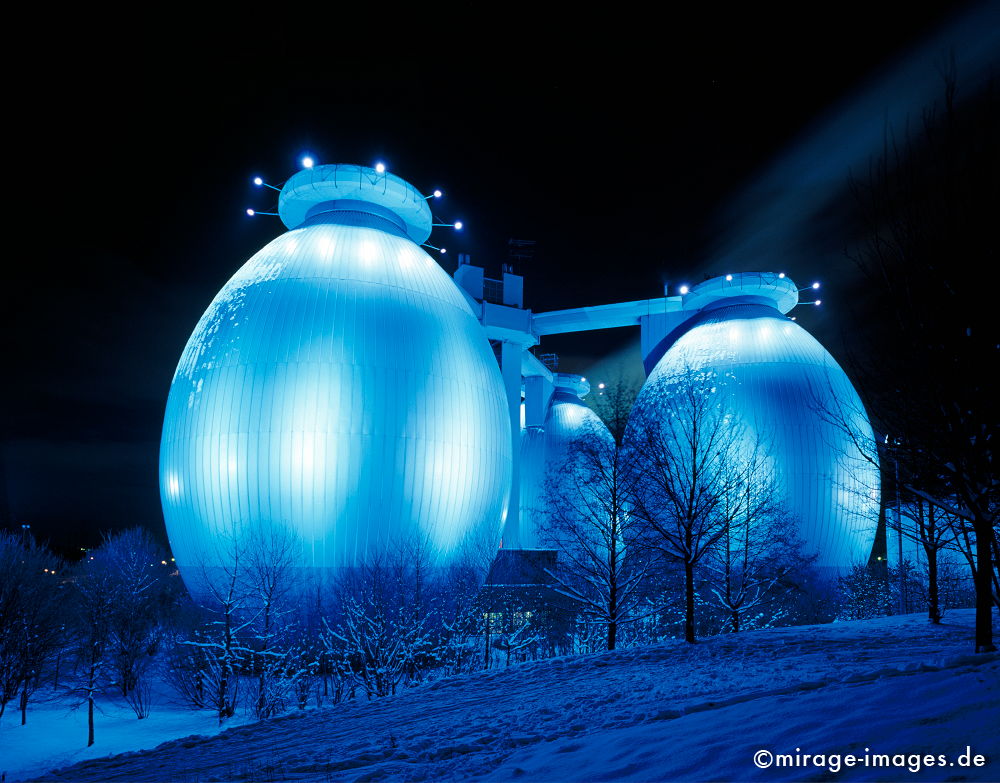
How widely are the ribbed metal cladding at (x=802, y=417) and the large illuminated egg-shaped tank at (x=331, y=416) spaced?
31.6 feet

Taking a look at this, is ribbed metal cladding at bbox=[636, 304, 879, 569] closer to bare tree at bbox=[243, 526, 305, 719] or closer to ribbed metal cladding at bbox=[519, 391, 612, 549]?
ribbed metal cladding at bbox=[519, 391, 612, 549]

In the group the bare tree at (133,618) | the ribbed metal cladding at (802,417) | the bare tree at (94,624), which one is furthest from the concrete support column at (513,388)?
the bare tree at (94,624)

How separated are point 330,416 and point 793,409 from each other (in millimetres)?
20877

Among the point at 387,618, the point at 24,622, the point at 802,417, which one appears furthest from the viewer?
the point at 802,417

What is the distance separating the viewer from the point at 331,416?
71.5ft

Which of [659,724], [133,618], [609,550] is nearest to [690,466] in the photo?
[609,550]

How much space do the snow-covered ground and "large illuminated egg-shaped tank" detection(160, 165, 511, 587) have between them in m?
9.04

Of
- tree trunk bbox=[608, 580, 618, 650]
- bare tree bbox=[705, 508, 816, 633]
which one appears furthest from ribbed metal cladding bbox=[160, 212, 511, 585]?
bare tree bbox=[705, 508, 816, 633]

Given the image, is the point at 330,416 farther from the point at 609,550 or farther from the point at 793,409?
the point at 793,409

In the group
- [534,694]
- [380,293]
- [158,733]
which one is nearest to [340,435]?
[380,293]

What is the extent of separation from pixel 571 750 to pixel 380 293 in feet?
64.2

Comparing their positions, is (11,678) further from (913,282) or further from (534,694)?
(913,282)

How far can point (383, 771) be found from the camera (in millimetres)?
6844

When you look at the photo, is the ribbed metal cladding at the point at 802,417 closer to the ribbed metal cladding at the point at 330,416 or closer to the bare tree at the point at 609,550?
the bare tree at the point at 609,550
